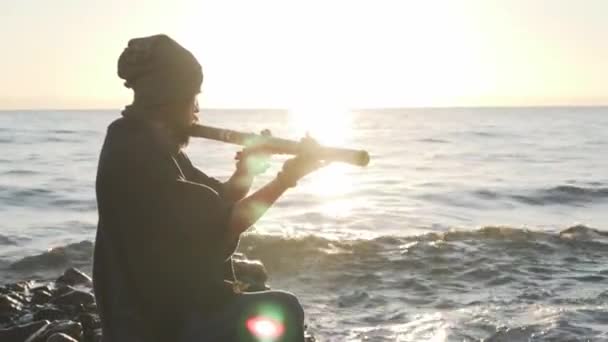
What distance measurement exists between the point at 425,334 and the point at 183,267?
254 inches

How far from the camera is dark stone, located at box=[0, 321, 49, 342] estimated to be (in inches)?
341

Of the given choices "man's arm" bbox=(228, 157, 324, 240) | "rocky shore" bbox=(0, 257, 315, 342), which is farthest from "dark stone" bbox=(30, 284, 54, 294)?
"man's arm" bbox=(228, 157, 324, 240)

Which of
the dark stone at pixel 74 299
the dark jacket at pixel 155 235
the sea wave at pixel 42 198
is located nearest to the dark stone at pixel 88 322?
the dark stone at pixel 74 299

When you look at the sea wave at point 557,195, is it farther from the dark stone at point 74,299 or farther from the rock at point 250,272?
the dark stone at point 74,299

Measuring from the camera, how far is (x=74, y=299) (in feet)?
34.1

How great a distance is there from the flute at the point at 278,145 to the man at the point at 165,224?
0.08 metres

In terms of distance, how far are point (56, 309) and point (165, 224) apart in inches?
246

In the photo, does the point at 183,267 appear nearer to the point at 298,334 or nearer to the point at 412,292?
the point at 298,334

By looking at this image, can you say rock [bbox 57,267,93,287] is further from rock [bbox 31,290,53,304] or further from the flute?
the flute

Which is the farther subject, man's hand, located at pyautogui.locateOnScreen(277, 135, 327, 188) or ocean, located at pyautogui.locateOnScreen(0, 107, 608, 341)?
ocean, located at pyautogui.locateOnScreen(0, 107, 608, 341)

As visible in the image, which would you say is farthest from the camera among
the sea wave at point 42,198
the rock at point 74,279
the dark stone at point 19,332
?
the sea wave at point 42,198

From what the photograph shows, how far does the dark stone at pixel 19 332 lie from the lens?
8664mm

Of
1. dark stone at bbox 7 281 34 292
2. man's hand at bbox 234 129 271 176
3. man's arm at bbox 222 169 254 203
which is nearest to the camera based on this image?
man's hand at bbox 234 129 271 176

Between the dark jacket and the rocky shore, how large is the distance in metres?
3.40
